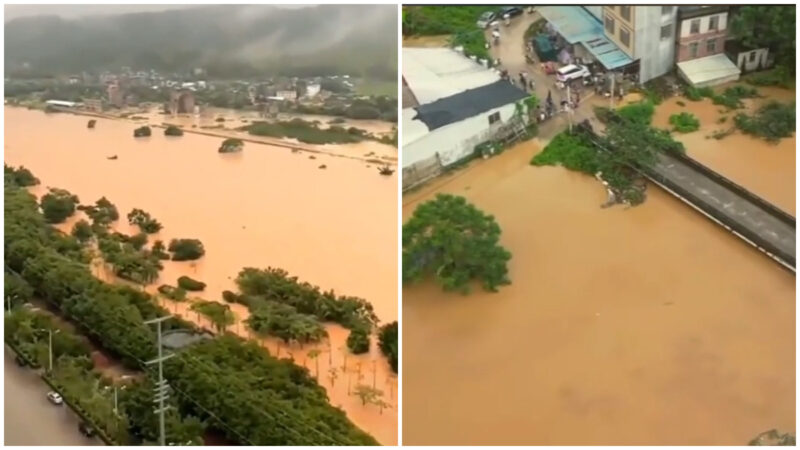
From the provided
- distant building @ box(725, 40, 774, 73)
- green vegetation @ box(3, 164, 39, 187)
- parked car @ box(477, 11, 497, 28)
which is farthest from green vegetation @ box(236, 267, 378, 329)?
distant building @ box(725, 40, 774, 73)

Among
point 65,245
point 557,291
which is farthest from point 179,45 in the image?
point 557,291

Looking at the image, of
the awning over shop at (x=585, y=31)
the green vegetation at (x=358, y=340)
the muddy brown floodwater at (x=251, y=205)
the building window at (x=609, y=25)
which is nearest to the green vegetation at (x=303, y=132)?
the muddy brown floodwater at (x=251, y=205)

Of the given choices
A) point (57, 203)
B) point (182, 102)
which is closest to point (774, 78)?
point (182, 102)

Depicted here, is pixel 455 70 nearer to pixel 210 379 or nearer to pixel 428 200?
pixel 428 200

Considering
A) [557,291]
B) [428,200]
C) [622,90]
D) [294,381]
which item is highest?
[622,90]

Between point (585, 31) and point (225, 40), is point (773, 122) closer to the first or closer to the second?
point (585, 31)
